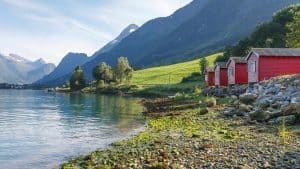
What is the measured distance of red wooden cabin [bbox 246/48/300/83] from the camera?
71938 millimetres

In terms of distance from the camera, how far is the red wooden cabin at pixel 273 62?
236 feet

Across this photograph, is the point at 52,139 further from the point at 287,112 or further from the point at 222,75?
the point at 222,75

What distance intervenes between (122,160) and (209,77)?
8002cm

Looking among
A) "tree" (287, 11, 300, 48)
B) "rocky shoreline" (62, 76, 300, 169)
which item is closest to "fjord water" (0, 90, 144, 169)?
"rocky shoreline" (62, 76, 300, 169)

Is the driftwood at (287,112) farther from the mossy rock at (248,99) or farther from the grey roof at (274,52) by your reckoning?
the grey roof at (274,52)

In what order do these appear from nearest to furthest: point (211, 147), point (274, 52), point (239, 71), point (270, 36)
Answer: point (211, 147) → point (274, 52) → point (239, 71) → point (270, 36)

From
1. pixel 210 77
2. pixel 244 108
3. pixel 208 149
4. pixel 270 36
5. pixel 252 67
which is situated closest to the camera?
pixel 208 149

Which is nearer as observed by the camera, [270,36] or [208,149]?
[208,149]

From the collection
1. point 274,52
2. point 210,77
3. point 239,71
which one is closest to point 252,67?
point 274,52

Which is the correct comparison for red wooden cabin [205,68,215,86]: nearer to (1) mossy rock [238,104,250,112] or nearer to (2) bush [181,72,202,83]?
(2) bush [181,72,202,83]

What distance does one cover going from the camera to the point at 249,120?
1746 inches

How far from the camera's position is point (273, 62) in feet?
237

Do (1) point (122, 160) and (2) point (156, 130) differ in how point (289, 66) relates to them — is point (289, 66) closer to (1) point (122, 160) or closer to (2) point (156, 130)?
(2) point (156, 130)

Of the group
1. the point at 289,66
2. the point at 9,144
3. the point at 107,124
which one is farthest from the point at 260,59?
the point at 9,144
